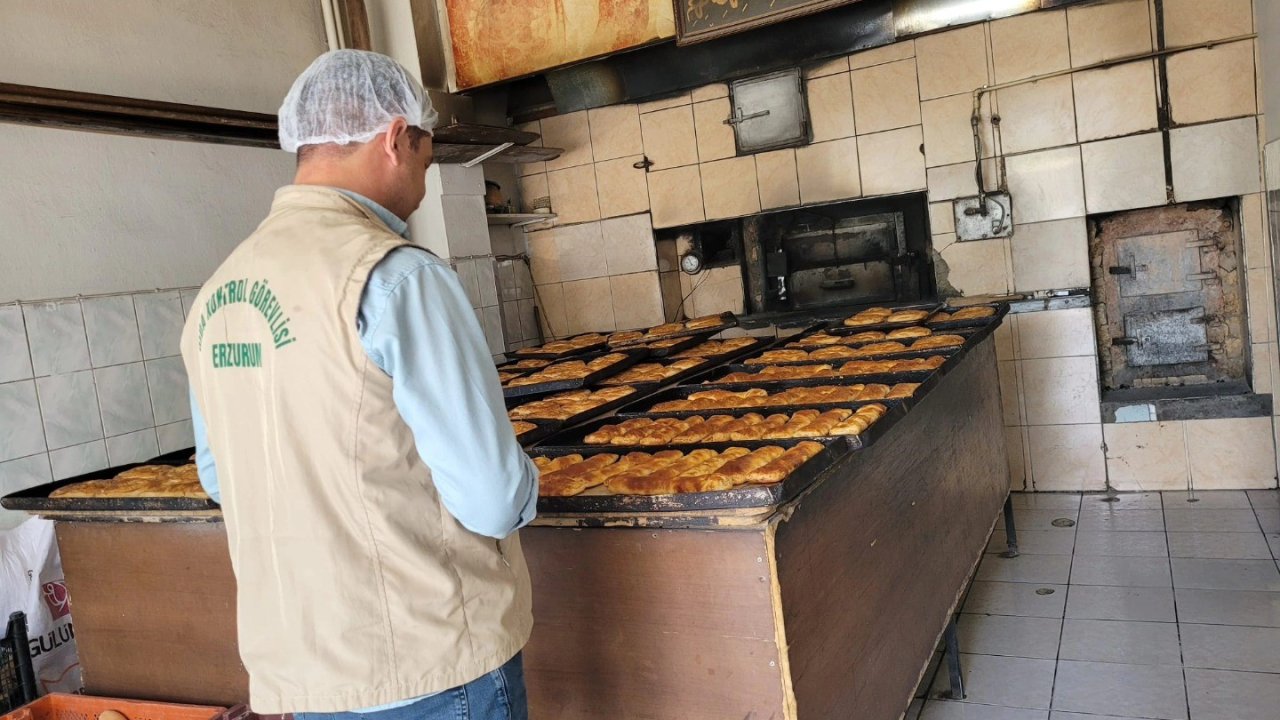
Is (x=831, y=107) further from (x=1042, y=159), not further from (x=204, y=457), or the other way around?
(x=204, y=457)

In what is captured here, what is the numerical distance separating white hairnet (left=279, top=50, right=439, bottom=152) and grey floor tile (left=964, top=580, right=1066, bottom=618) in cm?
307

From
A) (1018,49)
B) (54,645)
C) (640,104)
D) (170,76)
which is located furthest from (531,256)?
(54,645)

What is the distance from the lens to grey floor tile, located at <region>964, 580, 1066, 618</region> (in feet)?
11.4

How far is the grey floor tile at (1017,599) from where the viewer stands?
3480 mm

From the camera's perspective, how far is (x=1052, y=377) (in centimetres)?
475

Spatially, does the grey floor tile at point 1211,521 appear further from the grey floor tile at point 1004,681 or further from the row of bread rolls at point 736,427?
the row of bread rolls at point 736,427

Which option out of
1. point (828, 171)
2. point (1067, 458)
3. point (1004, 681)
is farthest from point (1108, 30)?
point (1004, 681)

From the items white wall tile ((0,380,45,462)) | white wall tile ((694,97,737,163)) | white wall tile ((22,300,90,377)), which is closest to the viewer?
white wall tile ((0,380,45,462))

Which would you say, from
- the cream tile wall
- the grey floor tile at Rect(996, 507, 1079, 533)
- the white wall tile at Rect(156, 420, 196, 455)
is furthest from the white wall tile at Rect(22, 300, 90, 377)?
the grey floor tile at Rect(996, 507, 1079, 533)

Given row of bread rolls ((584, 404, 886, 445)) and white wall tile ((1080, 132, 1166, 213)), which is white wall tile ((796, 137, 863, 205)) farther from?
row of bread rolls ((584, 404, 886, 445))

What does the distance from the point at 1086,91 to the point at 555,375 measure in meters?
3.06

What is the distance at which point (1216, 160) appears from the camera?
429 cm

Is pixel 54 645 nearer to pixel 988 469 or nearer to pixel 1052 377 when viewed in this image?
pixel 988 469

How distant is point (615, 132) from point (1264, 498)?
13.0ft
